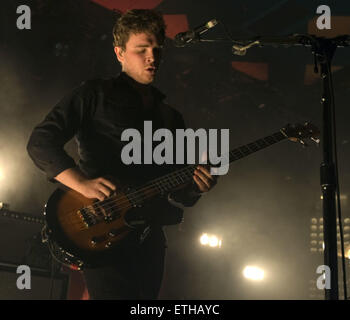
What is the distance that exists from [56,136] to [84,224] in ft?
1.78

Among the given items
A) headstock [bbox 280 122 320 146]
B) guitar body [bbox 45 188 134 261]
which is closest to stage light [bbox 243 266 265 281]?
headstock [bbox 280 122 320 146]

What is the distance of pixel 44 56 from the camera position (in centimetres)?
696

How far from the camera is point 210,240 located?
335 inches

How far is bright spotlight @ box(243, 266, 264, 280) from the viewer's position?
888cm

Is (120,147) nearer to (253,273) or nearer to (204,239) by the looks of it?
(204,239)

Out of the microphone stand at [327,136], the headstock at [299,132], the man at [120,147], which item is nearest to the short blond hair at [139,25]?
the man at [120,147]

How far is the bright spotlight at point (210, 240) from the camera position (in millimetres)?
8406

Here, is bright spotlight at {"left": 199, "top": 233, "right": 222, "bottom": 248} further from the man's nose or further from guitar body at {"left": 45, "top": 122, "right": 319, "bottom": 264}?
the man's nose

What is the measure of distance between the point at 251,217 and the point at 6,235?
19.3 feet

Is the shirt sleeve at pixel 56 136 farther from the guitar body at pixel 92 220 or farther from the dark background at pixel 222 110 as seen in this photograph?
the dark background at pixel 222 110

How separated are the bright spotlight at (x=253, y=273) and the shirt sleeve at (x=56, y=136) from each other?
23.5 feet

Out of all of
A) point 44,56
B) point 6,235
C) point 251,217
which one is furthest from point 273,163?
point 6,235
